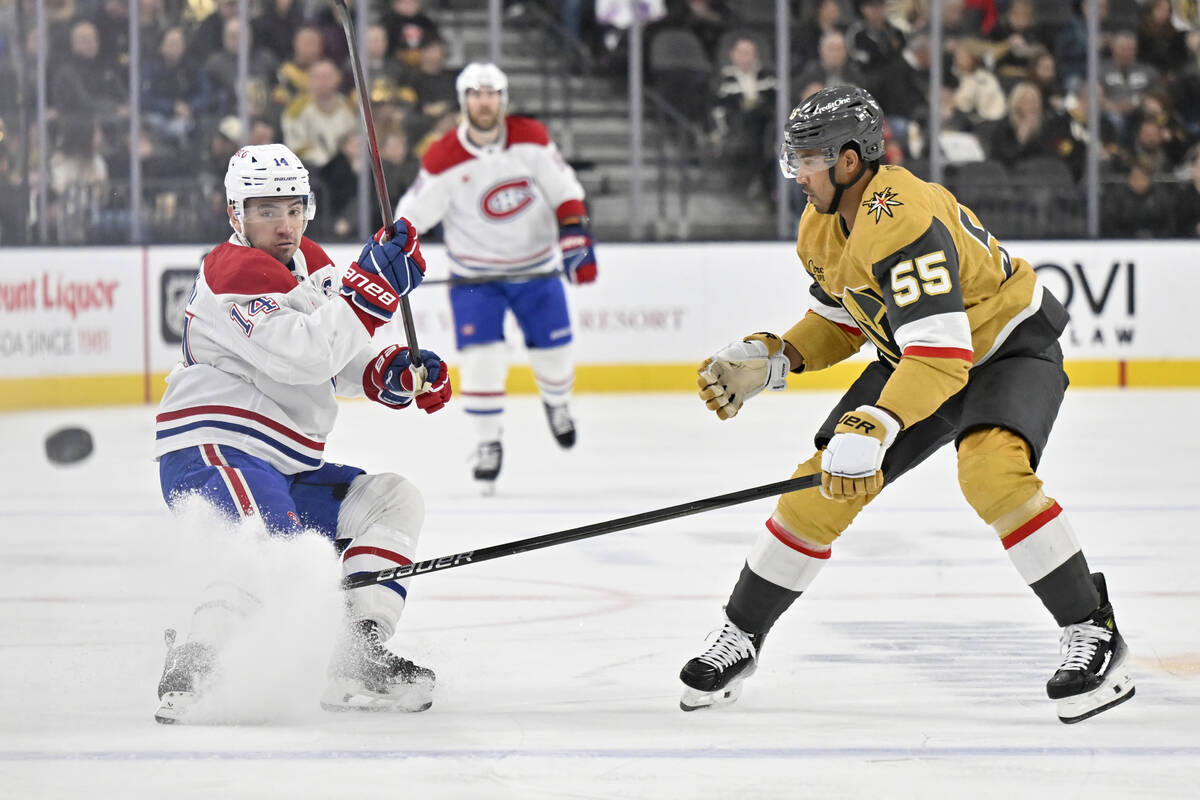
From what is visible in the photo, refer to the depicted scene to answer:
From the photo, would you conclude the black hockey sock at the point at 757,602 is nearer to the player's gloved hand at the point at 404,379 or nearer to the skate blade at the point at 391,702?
the skate blade at the point at 391,702

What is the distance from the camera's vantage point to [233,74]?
29.6 feet

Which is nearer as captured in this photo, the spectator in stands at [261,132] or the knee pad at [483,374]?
the knee pad at [483,374]

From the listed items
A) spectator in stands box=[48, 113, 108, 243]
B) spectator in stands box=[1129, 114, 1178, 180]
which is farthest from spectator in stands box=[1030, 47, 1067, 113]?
spectator in stands box=[48, 113, 108, 243]

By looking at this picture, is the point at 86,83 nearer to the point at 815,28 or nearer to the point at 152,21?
the point at 152,21

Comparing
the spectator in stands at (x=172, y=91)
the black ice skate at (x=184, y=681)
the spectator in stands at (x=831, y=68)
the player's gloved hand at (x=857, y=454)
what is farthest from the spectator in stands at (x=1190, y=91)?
the black ice skate at (x=184, y=681)

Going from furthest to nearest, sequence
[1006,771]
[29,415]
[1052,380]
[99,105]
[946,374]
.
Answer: [99,105]
[29,415]
[1052,380]
[946,374]
[1006,771]

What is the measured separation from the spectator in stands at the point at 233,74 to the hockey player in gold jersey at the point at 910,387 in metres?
6.49

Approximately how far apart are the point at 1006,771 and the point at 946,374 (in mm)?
600

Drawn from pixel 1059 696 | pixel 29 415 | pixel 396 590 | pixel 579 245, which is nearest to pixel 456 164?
pixel 579 245

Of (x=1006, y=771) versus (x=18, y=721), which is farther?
(x=18, y=721)

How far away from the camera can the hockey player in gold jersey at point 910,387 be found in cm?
269

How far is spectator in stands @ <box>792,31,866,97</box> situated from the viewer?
948 centimetres

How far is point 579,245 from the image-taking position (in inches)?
250

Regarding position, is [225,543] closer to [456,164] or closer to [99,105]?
[456,164]
